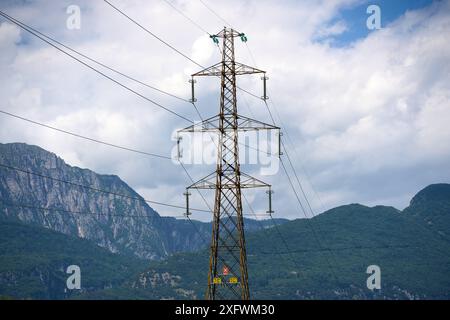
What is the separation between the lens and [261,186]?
64.6m

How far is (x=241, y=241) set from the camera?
204 ft

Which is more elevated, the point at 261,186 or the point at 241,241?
the point at 261,186

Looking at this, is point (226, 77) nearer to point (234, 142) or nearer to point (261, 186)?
point (234, 142)
